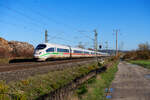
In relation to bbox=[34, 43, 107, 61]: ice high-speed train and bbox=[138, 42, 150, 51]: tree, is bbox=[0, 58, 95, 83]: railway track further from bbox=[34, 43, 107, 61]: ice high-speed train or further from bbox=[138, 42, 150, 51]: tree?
bbox=[138, 42, 150, 51]: tree

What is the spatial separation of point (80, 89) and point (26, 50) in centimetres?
2701

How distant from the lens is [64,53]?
3738 centimetres

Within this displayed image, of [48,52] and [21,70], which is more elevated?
[48,52]

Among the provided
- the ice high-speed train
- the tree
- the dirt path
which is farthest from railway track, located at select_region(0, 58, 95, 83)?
the tree

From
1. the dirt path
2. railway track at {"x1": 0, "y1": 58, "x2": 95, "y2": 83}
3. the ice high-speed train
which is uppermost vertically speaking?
the ice high-speed train

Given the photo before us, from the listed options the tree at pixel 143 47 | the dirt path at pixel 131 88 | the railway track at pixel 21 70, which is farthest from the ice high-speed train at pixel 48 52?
the tree at pixel 143 47

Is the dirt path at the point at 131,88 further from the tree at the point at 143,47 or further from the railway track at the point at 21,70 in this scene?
the tree at the point at 143,47

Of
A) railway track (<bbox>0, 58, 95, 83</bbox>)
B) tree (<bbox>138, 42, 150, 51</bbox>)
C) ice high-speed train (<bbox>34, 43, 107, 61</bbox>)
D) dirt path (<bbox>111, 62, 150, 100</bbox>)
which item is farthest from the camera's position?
tree (<bbox>138, 42, 150, 51</bbox>)

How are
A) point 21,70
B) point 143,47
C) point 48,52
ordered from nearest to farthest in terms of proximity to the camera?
point 21,70 < point 48,52 < point 143,47

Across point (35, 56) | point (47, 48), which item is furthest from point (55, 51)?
point (35, 56)

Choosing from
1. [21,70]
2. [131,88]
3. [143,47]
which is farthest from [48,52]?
[143,47]

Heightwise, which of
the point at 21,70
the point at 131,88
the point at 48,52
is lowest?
the point at 131,88

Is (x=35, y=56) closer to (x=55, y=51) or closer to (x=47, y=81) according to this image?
(x=55, y=51)

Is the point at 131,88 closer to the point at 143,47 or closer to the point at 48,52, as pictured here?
the point at 48,52
